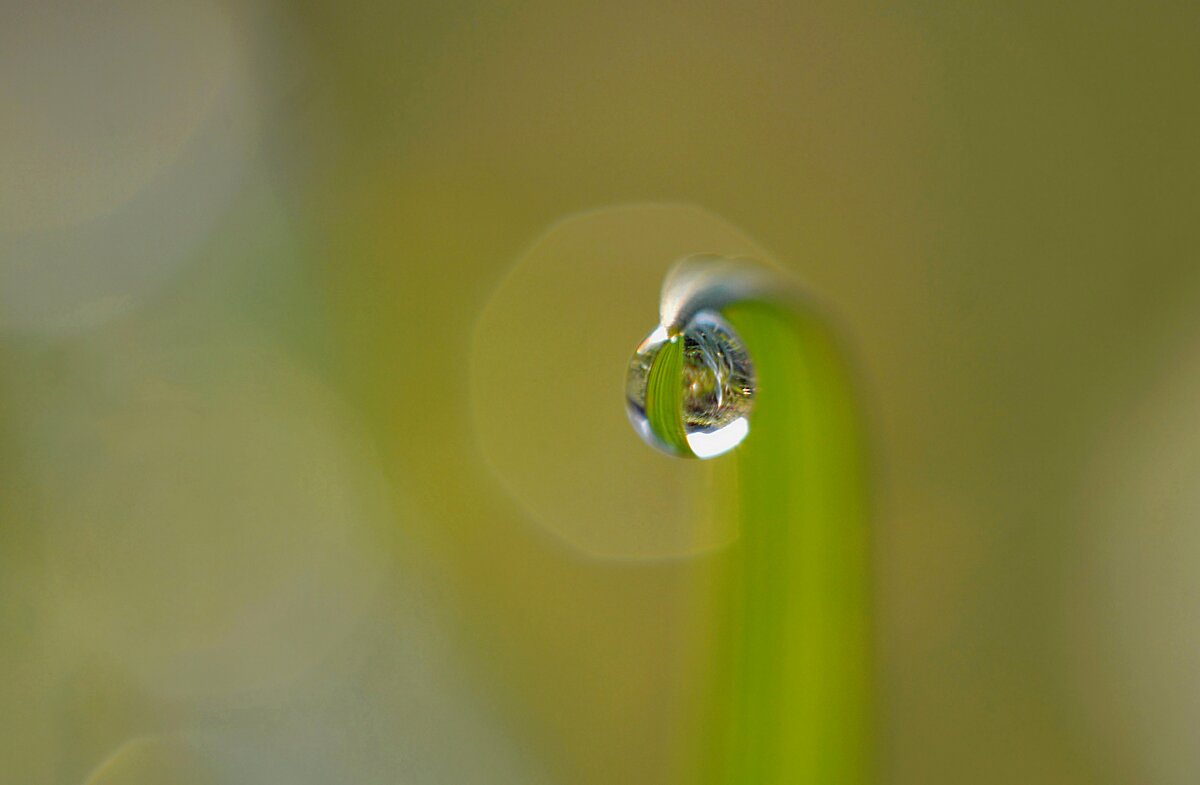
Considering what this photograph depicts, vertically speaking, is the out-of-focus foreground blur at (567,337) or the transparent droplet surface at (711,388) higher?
the out-of-focus foreground blur at (567,337)

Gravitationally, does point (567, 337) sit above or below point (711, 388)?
above

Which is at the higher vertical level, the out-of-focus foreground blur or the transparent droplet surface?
the out-of-focus foreground blur

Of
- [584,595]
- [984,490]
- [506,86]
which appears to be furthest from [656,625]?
[506,86]

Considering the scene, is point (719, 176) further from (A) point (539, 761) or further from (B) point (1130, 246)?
(A) point (539, 761)

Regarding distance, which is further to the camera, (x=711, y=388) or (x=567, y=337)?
(x=567, y=337)
